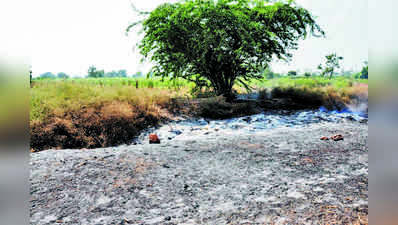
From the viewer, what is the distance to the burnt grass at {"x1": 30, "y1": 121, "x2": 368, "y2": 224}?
1.69 metres

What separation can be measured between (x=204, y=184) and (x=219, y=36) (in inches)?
173

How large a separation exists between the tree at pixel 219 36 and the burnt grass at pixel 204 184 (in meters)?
3.14

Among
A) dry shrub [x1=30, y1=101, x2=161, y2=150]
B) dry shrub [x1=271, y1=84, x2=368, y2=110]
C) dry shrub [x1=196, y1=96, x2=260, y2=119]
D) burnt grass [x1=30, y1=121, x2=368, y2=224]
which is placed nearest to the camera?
burnt grass [x1=30, y1=121, x2=368, y2=224]

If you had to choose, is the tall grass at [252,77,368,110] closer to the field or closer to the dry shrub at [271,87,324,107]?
the dry shrub at [271,87,324,107]

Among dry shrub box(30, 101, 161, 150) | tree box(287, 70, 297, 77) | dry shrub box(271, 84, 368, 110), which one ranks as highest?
tree box(287, 70, 297, 77)

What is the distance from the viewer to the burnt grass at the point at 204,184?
1.69 meters

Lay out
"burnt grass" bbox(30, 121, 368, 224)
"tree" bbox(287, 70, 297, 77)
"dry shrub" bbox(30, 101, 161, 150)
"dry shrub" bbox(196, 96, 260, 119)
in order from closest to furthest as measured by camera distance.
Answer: "burnt grass" bbox(30, 121, 368, 224)
"dry shrub" bbox(30, 101, 161, 150)
"dry shrub" bbox(196, 96, 260, 119)
"tree" bbox(287, 70, 297, 77)

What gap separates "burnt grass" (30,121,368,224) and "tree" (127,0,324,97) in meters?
3.14

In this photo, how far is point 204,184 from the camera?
2223 mm

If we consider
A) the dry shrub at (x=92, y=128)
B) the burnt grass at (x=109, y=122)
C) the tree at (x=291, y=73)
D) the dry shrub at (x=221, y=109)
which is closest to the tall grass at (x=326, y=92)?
the tree at (x=291, y=73)

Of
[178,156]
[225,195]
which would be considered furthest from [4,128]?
[178,156]

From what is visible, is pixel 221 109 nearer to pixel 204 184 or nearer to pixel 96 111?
pixel 96 111

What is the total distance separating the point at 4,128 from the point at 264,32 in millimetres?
6103

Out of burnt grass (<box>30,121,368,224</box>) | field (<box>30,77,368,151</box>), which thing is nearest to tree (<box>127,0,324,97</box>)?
field (<box>30,77,368,151</box>)
